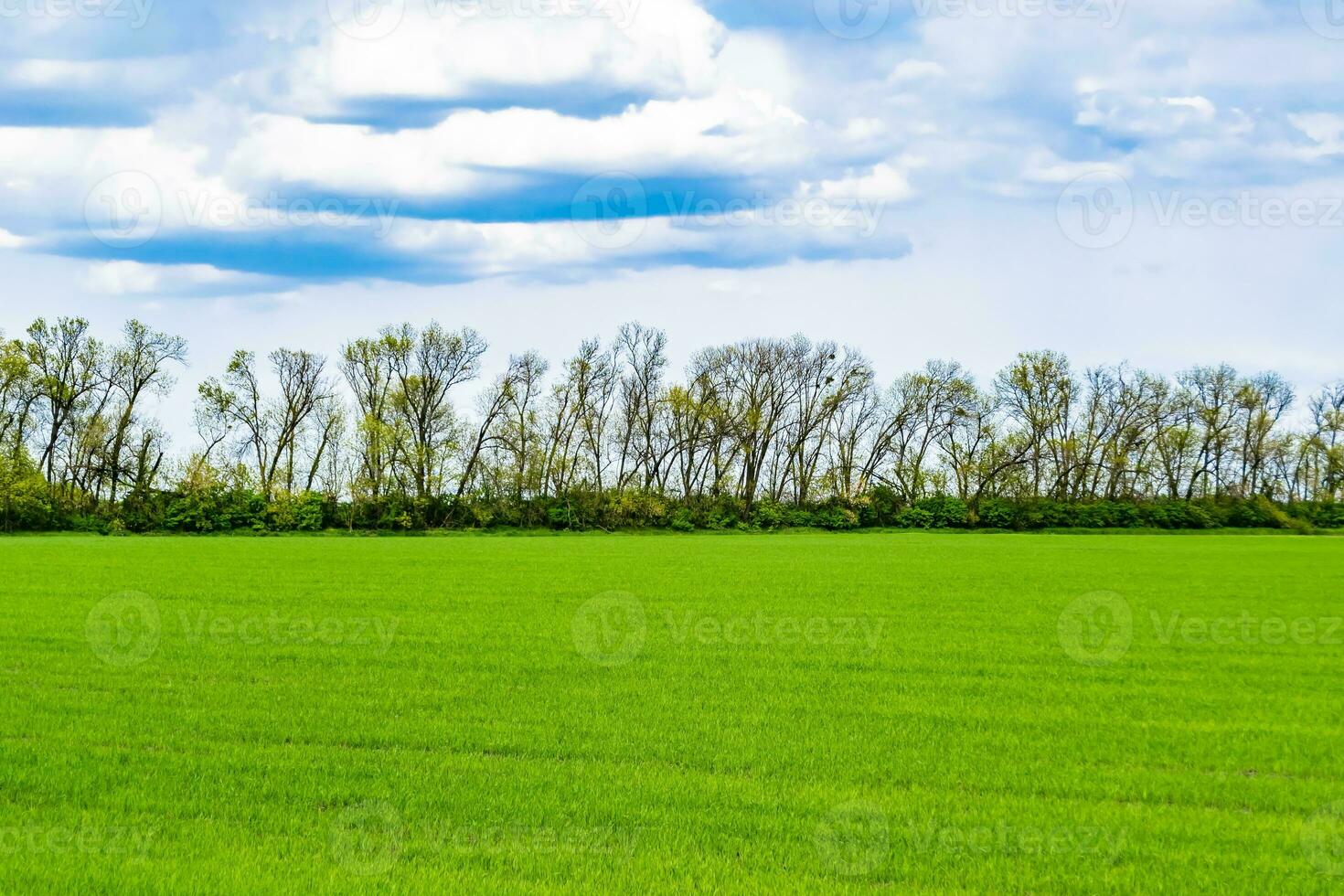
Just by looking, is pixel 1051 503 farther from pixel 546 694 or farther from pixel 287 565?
pixel 546 694

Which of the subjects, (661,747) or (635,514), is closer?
(661,747)

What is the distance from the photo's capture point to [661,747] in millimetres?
11359

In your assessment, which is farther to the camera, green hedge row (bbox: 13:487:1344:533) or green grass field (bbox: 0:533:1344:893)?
green hedge row (bbox: 13:487:1344:533)

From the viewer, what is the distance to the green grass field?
320 inches

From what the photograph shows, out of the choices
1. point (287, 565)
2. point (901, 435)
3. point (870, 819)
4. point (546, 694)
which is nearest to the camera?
point (870, 819)

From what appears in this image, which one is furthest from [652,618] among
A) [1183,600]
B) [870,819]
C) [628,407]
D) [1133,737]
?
[628,407]

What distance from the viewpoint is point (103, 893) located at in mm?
7270

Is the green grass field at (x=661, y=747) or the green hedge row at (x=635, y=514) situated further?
the green hedge row at (x=635, y=514)

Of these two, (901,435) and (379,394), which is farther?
(901,435)

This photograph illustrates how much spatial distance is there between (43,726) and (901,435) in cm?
8150

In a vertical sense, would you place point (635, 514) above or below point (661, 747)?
above

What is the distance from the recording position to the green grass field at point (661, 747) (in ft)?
26.7

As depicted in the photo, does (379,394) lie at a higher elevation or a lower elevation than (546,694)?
higher

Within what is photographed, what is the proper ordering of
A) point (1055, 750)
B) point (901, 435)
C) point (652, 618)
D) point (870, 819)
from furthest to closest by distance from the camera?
point (901, 435) < point (652, 618) < point (1055, 750) < point (870, 819)
